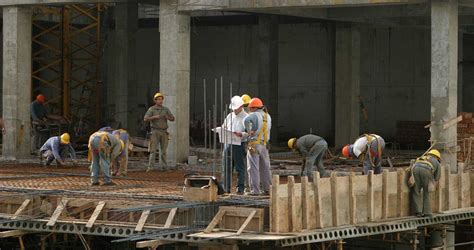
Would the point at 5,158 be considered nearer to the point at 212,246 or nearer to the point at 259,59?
the point at 259,59

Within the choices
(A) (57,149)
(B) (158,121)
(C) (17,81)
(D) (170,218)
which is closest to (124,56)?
(C) (17,81)

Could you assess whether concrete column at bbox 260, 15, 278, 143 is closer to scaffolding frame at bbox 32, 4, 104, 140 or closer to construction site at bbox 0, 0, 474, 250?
construction site at bbox 0, 0, 474, 250

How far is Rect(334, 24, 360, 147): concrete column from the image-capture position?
41375 mm

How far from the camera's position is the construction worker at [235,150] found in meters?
22.7

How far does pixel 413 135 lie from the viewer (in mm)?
44812

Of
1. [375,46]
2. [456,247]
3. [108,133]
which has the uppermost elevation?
[375,46]

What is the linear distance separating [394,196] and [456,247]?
4.54m

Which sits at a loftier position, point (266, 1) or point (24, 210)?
point (266, 1)

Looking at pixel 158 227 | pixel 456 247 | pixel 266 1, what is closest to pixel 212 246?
pixel 158 227

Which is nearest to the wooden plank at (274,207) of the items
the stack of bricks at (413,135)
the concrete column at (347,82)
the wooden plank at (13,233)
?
the wooden plank at (13,233)

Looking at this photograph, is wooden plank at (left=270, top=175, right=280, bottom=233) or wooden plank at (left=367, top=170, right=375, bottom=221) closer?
wooden plank at (left=270, top=175, right=280, bottom=233)

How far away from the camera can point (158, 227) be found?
68.0ft

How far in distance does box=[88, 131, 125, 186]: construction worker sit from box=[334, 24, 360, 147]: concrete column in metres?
16.5

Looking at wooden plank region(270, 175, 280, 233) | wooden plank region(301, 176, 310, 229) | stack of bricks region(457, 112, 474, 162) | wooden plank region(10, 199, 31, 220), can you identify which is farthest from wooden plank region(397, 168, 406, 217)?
stack of bricks region(457, 112, 474, 162)
